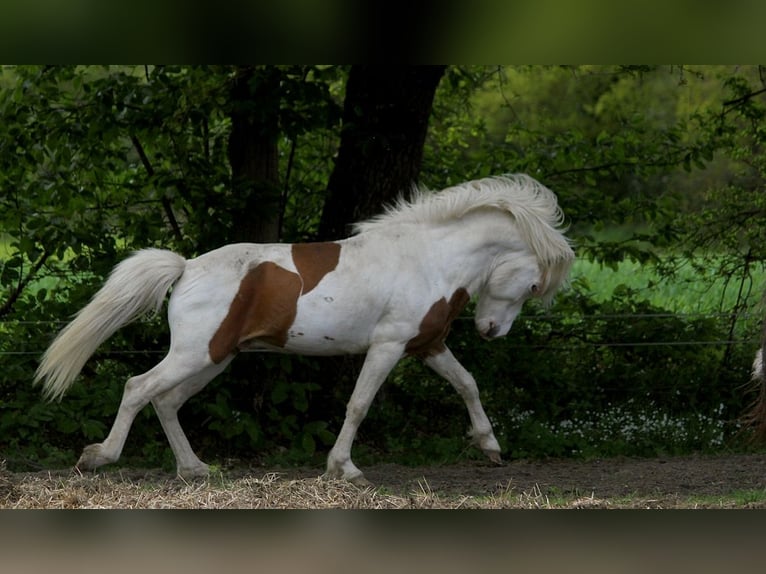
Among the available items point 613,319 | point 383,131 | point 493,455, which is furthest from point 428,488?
point 613,319

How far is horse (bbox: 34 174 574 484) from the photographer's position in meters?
6.72

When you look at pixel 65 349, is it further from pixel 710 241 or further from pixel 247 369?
pixel 710 241

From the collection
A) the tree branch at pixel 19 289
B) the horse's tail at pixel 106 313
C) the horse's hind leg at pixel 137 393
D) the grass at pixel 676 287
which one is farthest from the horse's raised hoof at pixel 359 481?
the tree branch at pixel 19 289

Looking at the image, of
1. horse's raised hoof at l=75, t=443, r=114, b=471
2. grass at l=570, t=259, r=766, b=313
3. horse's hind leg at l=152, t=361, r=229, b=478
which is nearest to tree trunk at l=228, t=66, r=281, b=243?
horse's hind leg at l=152, t=361, r=229, b=478

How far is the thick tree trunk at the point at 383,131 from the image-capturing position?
873 centimetres

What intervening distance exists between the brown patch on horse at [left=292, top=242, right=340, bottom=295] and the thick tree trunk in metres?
1.70

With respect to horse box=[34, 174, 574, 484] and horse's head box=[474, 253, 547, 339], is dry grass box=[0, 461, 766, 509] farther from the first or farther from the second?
horse's head box=[474, 253, 547, 339]

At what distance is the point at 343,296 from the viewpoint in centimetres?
686

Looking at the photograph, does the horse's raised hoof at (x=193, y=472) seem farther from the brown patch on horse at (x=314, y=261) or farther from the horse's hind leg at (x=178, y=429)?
the brown patch on horse at (x=314, y=261)

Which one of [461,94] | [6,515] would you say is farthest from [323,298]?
[461,94]

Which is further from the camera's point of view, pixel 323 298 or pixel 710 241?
pixel 710 241

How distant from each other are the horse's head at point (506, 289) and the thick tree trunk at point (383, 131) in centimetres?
182

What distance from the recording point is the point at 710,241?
33.9 ft

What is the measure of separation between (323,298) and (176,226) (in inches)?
120
